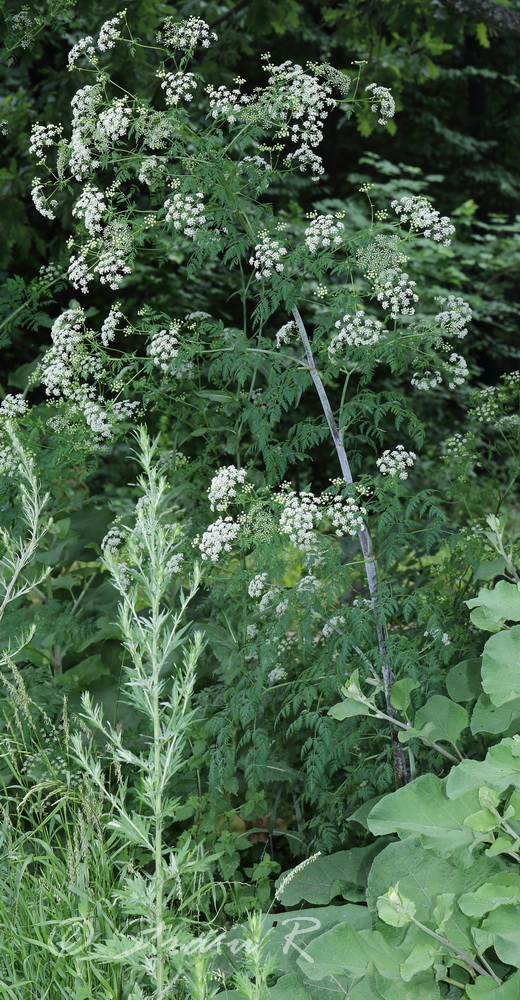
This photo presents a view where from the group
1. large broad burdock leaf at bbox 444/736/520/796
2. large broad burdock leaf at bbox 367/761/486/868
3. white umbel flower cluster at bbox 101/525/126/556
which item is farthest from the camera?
white umbel flower cluster at bbox 101/525/126/556

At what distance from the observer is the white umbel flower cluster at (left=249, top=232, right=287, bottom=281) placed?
7.70ft

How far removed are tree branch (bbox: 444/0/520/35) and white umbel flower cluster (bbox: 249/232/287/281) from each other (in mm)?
2075

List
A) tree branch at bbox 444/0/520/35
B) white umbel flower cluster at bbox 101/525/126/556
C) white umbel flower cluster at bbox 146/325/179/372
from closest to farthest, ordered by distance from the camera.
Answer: white umbel flower cluster at bbox 146/325/179/372 < white umbel flower cluster at bbox 101/525/126/556 < tree branch at bbox 444/0/520/35

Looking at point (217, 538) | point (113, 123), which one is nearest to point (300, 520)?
point (217, 538)

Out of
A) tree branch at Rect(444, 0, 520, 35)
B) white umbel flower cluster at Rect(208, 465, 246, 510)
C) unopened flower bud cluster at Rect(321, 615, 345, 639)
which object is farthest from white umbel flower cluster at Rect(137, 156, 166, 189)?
tree branch at Rect(444, 0, 520, 35)

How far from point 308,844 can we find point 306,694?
51 cm

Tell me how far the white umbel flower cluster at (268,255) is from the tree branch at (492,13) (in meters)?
2.07

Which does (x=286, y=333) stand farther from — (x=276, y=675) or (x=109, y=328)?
(x=276, y=675)

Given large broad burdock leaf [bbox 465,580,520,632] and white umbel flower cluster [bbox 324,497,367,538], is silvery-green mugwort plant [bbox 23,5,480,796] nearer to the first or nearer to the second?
white umbel flower cluster [bbox 324,497,367,538]

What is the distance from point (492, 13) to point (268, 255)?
2215 millimetres

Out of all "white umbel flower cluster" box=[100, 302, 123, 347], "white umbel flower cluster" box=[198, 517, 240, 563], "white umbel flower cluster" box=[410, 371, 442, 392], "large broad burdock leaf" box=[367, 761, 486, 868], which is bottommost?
"large broad burdock leaf" box=[367, 761, 486, 868]

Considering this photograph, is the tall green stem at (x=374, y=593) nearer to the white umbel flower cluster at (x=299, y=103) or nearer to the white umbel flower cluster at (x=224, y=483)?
the white umbel flower cluster at (x=224, y=483)

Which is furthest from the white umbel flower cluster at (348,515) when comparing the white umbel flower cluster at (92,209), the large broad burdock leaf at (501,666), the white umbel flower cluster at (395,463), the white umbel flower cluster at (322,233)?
the white umbel flower cluster at (92,209)

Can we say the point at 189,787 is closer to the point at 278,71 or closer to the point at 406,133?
the point at 278,71
